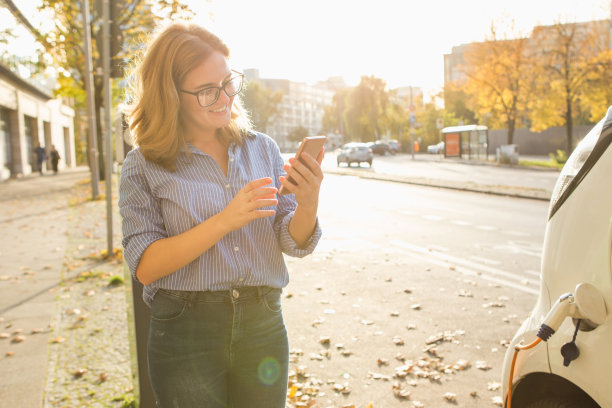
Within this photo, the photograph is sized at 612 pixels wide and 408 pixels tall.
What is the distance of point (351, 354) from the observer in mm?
5133

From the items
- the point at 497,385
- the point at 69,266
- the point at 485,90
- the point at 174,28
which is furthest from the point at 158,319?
the point at 485,90

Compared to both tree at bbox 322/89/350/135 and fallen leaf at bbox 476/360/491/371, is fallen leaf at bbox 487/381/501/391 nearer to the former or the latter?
fallen leaf at bbox 476/360/491/371

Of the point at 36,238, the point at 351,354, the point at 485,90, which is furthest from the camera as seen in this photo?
the point at 485,90

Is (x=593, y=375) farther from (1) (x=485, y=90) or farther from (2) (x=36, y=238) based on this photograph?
(1) (x=485, y=90)

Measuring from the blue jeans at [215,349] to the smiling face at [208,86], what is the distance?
58 centimetres

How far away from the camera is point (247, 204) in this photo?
1890 millimetres

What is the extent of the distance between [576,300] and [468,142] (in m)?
41.9

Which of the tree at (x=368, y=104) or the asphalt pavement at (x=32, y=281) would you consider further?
the tree at (x=368, y=104)

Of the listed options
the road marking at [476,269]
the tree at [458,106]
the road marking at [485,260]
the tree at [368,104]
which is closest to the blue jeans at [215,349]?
the road marking at [476,269]

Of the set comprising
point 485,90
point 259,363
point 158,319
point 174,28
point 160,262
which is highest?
point 485,90

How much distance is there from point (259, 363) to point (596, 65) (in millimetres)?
35936

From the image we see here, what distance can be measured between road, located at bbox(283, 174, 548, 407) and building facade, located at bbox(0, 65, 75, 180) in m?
22.2

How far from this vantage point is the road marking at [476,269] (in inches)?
286

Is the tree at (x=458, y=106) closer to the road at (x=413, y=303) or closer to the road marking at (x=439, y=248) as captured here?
the road at (x=413, y=303)
